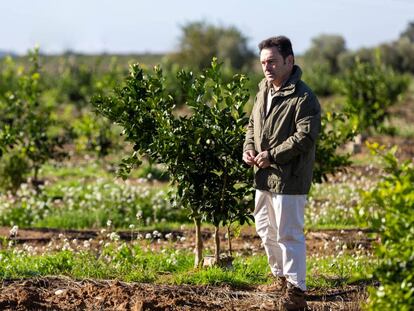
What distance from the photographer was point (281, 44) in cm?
568

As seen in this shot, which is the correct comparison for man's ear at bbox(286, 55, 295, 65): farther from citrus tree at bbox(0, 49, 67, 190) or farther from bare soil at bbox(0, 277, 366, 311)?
citrus tree at bbox(0, 49, 67, 190)

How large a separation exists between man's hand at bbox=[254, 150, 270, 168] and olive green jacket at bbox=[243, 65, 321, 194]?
4 centimetres

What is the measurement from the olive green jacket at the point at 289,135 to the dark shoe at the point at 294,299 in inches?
27.9

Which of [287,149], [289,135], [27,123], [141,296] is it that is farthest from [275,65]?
[27,123]

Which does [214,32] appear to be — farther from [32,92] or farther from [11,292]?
[11,292]

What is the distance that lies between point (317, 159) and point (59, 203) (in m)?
4.01

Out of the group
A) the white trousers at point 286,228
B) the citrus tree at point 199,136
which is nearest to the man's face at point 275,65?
the white trousers at point 286,228

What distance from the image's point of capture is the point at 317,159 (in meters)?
9.88

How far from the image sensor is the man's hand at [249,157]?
582cm

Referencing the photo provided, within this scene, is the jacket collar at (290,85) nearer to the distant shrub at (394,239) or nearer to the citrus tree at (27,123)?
the distant shrub at (394,239)

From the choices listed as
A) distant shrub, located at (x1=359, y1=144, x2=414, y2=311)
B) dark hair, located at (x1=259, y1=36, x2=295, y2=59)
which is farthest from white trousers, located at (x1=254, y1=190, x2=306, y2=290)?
distant shrub, located at (x1=359, y1=144, x2=414, y2=311)

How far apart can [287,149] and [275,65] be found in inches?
24.3

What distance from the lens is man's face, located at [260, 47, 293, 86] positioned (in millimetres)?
5684

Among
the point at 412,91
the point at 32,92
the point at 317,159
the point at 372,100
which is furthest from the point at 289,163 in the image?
the point at 412,91
